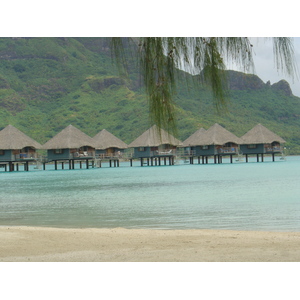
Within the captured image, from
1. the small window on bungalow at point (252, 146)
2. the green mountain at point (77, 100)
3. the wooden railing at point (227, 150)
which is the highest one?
the green mountain at point (77, 100)

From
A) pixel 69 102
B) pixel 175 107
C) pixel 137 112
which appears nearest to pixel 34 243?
pixel 175 107

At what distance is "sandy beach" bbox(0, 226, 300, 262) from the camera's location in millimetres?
4465

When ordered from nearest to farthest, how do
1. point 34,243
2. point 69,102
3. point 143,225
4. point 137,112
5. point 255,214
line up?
point 34,243 < point 143,225 < point 255,214 < point 137,112 < point 69,102

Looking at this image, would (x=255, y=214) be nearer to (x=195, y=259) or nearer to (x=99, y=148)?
(x=195, y=259)

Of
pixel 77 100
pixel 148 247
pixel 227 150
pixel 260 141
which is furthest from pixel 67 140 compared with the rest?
pixel 148 247

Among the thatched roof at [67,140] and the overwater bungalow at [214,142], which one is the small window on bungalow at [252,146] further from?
the thatched roof at [67,140]

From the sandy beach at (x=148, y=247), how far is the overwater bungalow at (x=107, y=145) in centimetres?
2666

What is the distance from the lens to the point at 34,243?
541 cm

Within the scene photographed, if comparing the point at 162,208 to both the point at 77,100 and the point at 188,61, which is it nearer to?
the point at 188,61

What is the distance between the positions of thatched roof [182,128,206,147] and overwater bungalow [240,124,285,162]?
104 inches

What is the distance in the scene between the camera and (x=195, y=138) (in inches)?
1330

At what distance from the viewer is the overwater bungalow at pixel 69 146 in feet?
101

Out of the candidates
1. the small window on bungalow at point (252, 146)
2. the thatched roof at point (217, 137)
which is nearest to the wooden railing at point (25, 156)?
the thatched roof at point (217, 137)

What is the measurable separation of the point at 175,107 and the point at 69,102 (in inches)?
1241
